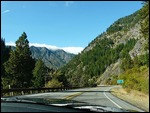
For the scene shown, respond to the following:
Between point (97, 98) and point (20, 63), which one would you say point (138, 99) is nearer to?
point (97, 98)

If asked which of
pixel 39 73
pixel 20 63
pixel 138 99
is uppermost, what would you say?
pixel 20 63

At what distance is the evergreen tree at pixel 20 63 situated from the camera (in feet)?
233

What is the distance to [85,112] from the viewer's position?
4117 millimetres

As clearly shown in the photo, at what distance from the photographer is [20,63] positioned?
71.3 metres

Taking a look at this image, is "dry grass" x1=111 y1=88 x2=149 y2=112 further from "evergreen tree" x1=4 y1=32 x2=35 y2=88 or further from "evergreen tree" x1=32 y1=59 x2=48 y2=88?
"evergreen tree" x1=32 y1=59 x2=48 y2=88

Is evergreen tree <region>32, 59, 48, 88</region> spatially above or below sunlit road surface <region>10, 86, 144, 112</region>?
above

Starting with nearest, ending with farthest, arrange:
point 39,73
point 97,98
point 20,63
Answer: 1. point 97,98
2. point 20,63
3. point 39,73

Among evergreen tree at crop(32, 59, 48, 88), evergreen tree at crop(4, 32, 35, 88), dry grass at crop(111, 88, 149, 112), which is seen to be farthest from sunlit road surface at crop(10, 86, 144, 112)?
evergreen tree at crop(32, 59, 48, 88)

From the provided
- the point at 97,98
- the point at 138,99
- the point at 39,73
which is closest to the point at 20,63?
the point at 39,73

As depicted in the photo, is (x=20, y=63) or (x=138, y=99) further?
(x=20, y=63)

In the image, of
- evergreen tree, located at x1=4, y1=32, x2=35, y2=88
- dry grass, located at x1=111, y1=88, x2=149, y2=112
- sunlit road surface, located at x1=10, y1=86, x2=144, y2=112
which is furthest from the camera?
evergreen tree, located at x1=4, y1=32, x2=35, y2=88

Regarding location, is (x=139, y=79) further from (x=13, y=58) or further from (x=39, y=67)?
(x=39, y=67)

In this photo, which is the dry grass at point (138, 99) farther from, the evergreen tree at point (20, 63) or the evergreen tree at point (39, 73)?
the evergreen tree at point (39, 73)

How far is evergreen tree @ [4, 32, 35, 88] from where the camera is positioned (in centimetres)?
7100
